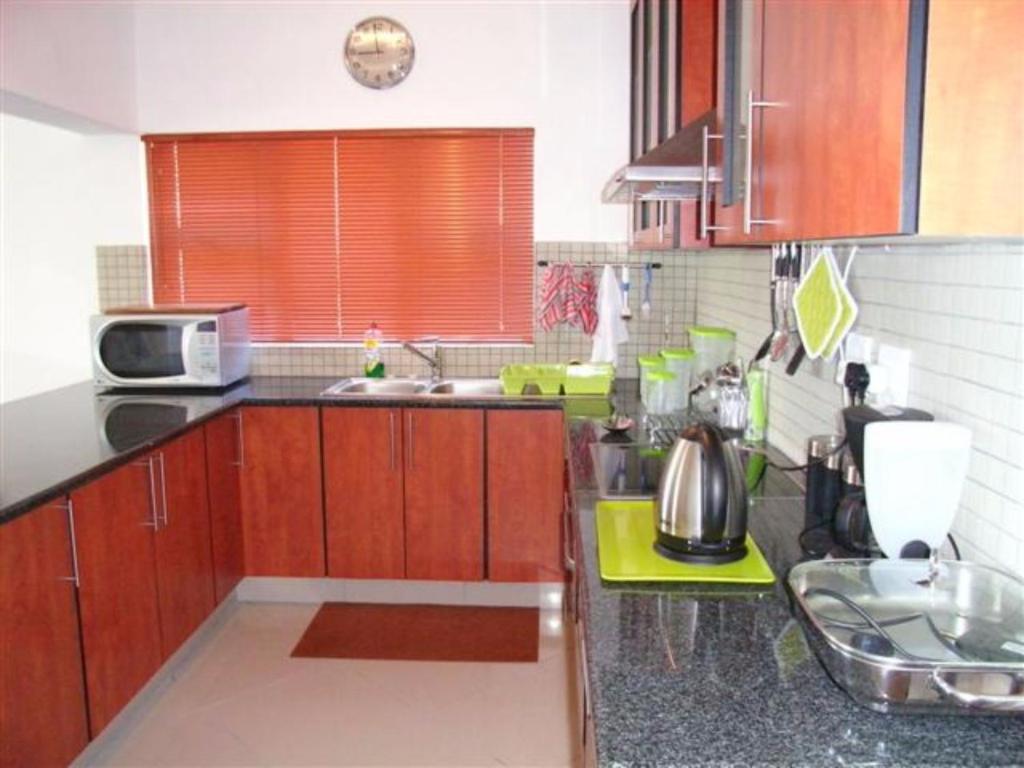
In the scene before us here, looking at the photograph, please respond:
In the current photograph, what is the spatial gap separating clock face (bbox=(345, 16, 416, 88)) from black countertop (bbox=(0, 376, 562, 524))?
4.34 ft

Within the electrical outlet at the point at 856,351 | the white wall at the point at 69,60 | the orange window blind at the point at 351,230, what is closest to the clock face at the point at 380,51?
the orange window blind at the point at 351,230

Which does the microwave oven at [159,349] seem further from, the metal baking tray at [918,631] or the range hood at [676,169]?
the metal baking tray at [918,631]

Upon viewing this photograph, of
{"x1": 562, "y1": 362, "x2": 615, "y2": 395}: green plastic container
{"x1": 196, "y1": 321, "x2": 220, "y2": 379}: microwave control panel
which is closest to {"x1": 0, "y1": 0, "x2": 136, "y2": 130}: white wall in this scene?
{"x1": 196, "y1": 321, "x2": 220, "y2": 379}: microwave control panel

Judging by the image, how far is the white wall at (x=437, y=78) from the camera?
3.70m

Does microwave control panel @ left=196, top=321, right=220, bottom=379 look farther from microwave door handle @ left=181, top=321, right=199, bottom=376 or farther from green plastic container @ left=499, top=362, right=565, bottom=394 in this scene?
green plastic container @ left=499, top=362, right=565, bottom=394

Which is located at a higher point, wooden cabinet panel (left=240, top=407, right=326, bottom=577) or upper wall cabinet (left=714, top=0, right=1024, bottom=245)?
upper wall cabinet (left=714, top=0, right=1024, bottom=245)

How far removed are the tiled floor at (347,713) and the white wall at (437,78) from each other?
1.90 m

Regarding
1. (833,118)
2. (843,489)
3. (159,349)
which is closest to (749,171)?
(833,118)

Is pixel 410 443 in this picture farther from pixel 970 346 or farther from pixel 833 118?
pixel 833 118

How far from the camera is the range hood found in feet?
5.65

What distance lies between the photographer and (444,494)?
3436 mm

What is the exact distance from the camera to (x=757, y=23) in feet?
4.78

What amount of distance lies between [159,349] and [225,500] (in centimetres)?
69

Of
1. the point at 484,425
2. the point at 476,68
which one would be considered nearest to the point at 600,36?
the point at 476,68
